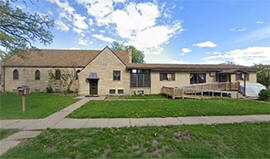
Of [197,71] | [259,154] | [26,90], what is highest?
[197,71]

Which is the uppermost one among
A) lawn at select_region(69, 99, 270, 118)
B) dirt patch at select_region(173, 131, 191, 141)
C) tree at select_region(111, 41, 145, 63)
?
tree at select_region(111, 41, 145, 63)

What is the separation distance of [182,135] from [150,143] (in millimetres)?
1295

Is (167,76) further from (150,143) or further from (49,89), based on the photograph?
(49,89)

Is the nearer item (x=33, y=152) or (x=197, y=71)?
(x=33, y=152)

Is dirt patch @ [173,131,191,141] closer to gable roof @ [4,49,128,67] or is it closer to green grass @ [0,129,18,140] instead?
green grass @ [0,129,18,140]

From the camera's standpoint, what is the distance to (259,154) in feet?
9.54

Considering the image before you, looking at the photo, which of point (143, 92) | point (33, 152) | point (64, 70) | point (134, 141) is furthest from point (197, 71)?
point (64, 70)

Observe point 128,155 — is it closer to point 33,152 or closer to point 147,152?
point 147,152

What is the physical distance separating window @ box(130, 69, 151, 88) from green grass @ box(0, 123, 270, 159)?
1128 centimetres

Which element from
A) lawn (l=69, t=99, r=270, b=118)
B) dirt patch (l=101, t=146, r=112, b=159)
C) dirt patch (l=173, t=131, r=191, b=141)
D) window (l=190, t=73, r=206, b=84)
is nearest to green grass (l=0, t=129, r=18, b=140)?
lawn (l=69, t=99, r=270, b=118)

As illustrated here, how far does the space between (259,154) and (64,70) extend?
71.6 feet

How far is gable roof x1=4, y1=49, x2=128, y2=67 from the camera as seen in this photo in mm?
18328

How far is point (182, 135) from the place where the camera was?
385cm

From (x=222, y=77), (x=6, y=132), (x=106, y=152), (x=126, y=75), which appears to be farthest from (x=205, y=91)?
(x=6, y=132)
